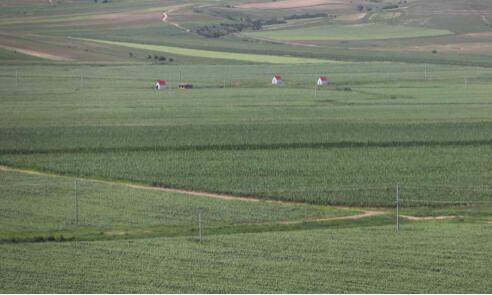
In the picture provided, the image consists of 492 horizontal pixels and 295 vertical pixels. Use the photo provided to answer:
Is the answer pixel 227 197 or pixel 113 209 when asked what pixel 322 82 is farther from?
pixel 113 209

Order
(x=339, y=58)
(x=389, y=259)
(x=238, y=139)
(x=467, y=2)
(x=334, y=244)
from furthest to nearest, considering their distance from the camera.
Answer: (x=467, y=2), (x=339, y=58), (x=238, y=139), (x=334, y=244), (x=389, y=259)

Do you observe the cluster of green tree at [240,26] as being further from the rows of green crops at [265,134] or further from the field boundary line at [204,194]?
the field boundary line at [204,194]

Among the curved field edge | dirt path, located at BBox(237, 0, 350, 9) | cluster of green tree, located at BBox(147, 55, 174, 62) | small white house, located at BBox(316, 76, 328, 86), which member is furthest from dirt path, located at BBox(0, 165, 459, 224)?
dirt path, located at BBox(237, 0, 350, 9)

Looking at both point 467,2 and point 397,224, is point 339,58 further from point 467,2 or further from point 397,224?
point 397,224

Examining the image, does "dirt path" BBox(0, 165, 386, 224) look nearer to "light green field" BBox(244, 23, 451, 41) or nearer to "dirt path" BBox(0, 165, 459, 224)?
"dirt path" BBox(0, 165, 459, 224)

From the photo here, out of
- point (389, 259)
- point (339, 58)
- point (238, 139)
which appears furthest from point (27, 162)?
point (339, 58)

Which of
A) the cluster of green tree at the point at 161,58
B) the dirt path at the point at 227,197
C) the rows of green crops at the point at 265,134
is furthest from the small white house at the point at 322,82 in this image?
the dirt path at the point at 227,197

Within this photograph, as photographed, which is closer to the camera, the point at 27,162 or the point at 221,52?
the point at 27,162
